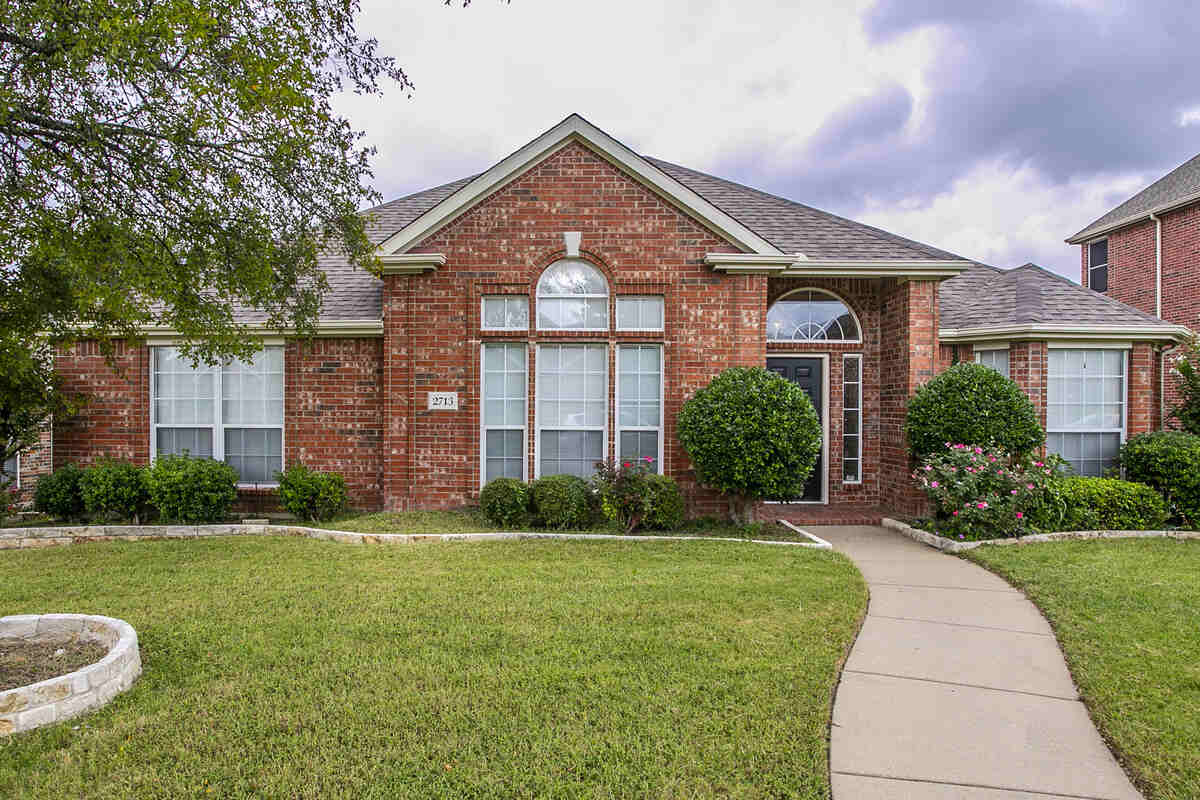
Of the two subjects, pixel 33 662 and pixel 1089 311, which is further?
pixel 1089 311

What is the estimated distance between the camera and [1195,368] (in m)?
11.5

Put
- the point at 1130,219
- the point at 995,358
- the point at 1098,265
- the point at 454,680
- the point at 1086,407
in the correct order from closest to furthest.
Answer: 1. the point at 454,680
2. the point at 1086,407
3. the point at 995,358
4. the point at 1130,219
5. the point at 1098,265

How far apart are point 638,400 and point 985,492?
16.0ft

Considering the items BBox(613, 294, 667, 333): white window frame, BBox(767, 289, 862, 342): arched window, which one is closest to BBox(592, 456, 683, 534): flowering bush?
BBox(613, 294, 667, 333): white window frame

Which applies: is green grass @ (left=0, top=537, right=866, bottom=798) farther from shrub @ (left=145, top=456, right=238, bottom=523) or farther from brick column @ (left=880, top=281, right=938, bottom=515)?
brick column @ (left=880, top=281, right=938, bottom=515)

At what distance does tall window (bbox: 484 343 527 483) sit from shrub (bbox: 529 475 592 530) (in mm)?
958

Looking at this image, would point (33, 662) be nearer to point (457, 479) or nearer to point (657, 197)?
point (457, 479)

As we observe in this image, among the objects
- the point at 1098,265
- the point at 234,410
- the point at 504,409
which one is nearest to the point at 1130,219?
the point at 1098,265

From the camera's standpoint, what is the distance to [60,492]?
31.0 feet

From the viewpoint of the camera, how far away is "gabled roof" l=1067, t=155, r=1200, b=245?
17484 mm

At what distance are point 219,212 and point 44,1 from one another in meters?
1.81

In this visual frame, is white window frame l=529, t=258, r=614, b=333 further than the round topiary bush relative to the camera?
Yes

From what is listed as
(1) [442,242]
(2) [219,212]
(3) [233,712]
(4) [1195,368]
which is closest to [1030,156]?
(4) [1195,368]

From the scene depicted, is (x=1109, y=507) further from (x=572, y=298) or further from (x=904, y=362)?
(x=572, y=298)
